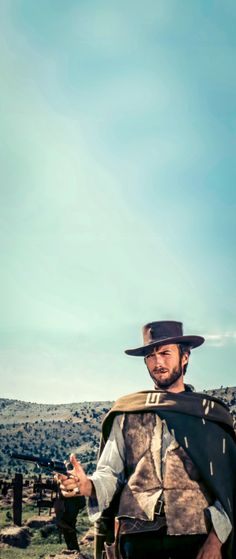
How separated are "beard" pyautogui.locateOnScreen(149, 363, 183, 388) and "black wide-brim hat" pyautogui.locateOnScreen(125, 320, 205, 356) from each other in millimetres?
242

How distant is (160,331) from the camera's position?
5.32m

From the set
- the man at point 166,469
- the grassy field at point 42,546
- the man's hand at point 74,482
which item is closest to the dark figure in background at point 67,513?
the man at point 166,469

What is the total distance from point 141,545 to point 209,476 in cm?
79

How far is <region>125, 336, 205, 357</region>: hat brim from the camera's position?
5.22 metres

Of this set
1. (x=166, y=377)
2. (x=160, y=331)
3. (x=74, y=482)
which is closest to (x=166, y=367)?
(x=166, y=377)

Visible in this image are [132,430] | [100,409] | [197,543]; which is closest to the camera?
[197,543]

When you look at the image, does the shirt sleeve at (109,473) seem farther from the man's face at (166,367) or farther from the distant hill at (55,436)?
the distant hill at (55,436)

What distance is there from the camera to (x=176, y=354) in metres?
5.30

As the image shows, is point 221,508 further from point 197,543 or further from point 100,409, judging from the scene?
point 100,409

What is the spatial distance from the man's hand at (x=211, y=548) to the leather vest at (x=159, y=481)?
9 cm

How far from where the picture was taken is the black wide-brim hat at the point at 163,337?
524 cm

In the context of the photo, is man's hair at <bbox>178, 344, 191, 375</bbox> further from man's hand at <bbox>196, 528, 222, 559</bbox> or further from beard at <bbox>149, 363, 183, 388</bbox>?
man's hand at <bbox>196, 528, 222, 559</bbox>

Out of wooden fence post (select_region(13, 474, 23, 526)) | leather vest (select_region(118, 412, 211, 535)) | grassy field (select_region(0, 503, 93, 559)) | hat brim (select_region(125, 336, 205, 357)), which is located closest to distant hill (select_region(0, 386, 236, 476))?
grassy field (select_region(0, 503, 93, 559))

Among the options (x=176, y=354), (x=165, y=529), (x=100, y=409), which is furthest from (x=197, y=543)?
(x=100, y=409)
